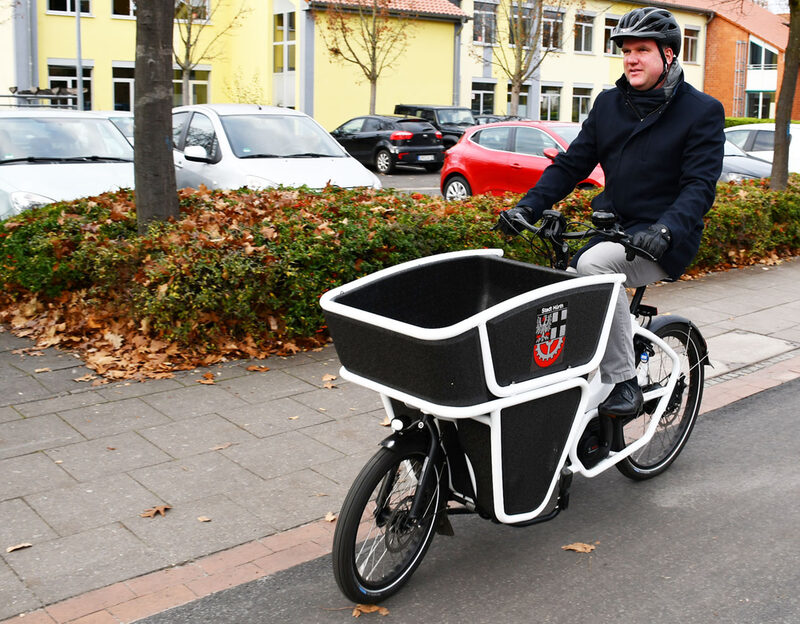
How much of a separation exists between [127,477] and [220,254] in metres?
2.19

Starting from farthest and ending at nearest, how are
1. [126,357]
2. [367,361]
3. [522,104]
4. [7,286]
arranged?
[522,104], [7,286], [126,357], [367,361]

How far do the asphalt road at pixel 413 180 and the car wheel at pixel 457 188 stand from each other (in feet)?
13.1

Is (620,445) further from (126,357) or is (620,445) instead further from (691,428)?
(126,357)

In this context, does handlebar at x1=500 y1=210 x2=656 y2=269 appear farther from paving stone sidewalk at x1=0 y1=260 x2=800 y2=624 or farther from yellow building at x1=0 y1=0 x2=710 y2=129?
yellow building at x1=0 y1=0 x2=710 y2=129

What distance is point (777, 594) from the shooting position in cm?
358

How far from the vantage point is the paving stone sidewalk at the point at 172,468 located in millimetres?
3689

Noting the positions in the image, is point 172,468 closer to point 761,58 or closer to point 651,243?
point 651,243

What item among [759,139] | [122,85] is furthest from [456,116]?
[122,85]

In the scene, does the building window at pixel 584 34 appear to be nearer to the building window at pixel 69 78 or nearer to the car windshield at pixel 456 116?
the car windshield at pixel 456 116

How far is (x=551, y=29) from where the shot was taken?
37.0 metres

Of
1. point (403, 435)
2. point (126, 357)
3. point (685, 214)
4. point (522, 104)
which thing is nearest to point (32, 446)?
point (126, 357)

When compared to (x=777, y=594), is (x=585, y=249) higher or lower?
higher

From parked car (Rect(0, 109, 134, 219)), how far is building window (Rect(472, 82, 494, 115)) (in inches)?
1206

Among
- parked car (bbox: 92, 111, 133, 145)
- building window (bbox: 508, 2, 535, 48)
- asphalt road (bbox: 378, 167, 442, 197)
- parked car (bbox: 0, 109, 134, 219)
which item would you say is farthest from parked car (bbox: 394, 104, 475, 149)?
parked car (bbox: 0, 109, 134, 219)
